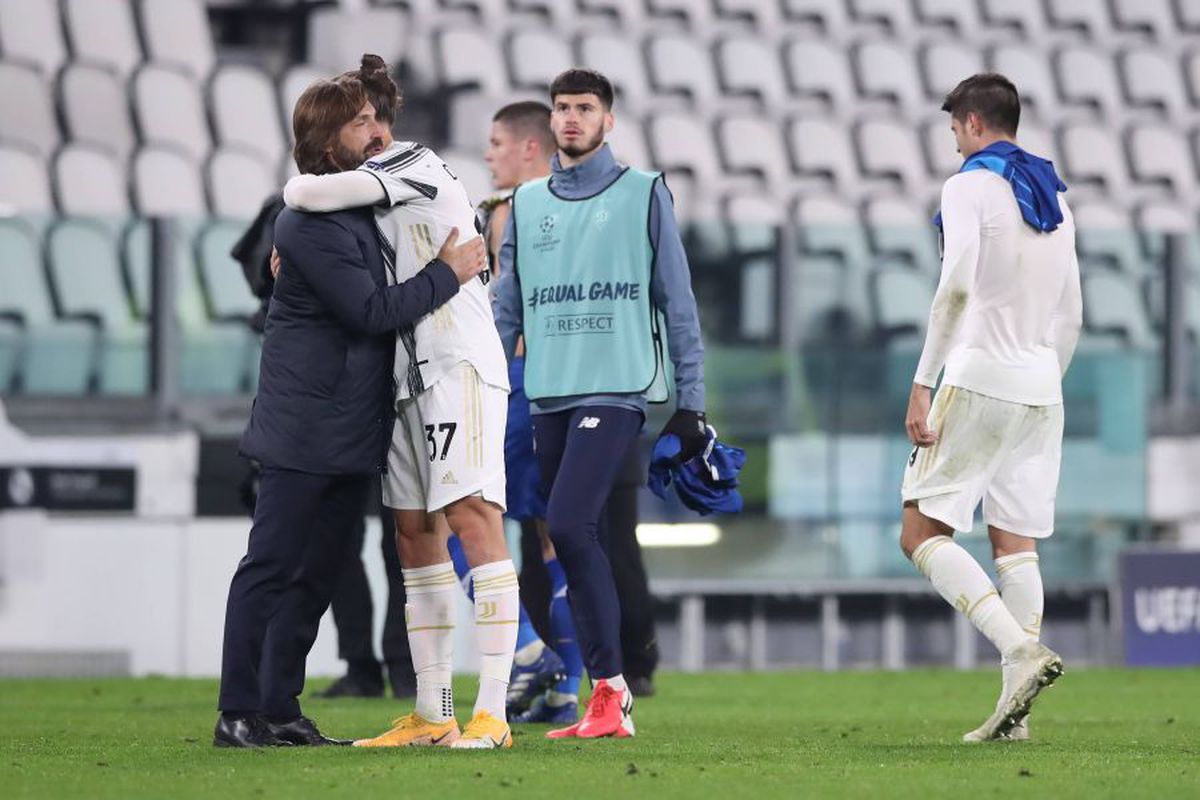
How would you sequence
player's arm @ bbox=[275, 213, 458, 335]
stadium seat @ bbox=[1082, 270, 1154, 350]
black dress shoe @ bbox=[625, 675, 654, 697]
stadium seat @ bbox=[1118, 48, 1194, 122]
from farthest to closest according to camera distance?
stadium seat @ bbox=[1118, 48, 1194, 122], stadium seat @ bbox=[1082, 270, 1154, 350], black dress shoe @ bbox=[625, 675, 654, 697], player's arm @ bbox=[275, 213, 458, 335]

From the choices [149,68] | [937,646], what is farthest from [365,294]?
[149,68]

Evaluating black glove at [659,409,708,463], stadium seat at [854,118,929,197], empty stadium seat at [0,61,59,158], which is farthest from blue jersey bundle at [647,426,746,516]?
stadium seat at [854,118,929,197]

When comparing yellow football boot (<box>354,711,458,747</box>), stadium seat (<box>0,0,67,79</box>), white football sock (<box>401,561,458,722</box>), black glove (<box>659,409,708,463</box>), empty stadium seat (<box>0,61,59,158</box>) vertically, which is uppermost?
stadium seat (<box>0,0,67,79</box>)

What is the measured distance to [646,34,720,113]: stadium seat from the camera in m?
17.5

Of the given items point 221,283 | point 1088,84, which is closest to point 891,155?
point 1088,84

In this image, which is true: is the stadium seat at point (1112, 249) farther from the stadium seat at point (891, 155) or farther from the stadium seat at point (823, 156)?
the stadium seat at point (891, 155)

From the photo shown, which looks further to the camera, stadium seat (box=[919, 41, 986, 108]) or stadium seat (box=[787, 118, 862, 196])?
stadium seat (box=[919, 41, 986, 108])

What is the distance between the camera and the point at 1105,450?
11922 mm

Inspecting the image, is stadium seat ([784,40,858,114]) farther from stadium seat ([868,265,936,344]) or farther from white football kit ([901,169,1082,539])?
white football kit ([901,169,1082,539])

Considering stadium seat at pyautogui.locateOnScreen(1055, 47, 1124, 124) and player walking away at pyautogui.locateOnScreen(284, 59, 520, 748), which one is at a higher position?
stadium seat at pyautogui.locateOnScreen(1055, 47, 1124, 124)

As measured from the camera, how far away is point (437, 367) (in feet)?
17.5

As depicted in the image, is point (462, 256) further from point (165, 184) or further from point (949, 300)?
point (165, 184)

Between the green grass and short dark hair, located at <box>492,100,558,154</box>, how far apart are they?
6.14ft

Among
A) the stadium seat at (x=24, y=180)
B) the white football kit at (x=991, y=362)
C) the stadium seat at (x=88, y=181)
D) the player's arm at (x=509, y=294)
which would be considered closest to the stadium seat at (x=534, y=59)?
the stadium seat at (x=88, y=181)
